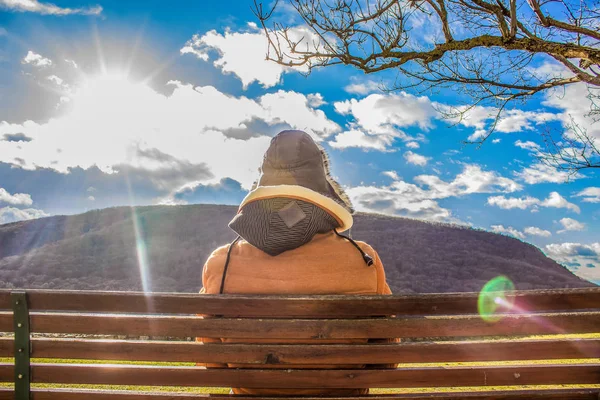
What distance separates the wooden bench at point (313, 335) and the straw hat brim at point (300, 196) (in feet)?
1.57

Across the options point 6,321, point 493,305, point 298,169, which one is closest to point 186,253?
point 6,321

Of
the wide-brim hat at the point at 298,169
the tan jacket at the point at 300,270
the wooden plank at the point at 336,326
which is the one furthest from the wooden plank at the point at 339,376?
the wide-brim hat at the point at 298,169

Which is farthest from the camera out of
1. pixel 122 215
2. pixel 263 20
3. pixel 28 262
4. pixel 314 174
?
pixel 122 215

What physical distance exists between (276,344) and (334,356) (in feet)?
1.10

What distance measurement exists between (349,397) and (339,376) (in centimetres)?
14

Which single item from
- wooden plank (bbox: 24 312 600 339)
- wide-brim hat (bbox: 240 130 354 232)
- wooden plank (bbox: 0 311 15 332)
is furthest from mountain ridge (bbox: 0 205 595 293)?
wooden plank (bbox: 0 311 15 332)

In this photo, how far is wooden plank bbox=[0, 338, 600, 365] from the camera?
2486mm

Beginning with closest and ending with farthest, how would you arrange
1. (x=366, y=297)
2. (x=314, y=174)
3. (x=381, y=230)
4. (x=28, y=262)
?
(x=366, y=297), (x=314, y=174), (x=28, y=262), (x=381, y=230)

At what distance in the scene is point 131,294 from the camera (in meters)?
2.53

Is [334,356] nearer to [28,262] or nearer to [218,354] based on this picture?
[218,354]

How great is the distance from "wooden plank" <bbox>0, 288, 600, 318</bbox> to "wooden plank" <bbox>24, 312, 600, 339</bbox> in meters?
0.05

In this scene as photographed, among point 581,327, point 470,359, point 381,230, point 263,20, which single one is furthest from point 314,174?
point 381,230

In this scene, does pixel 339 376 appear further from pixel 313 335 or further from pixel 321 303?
pixel 321 303

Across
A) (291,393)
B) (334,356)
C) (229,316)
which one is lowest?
(291,393)
